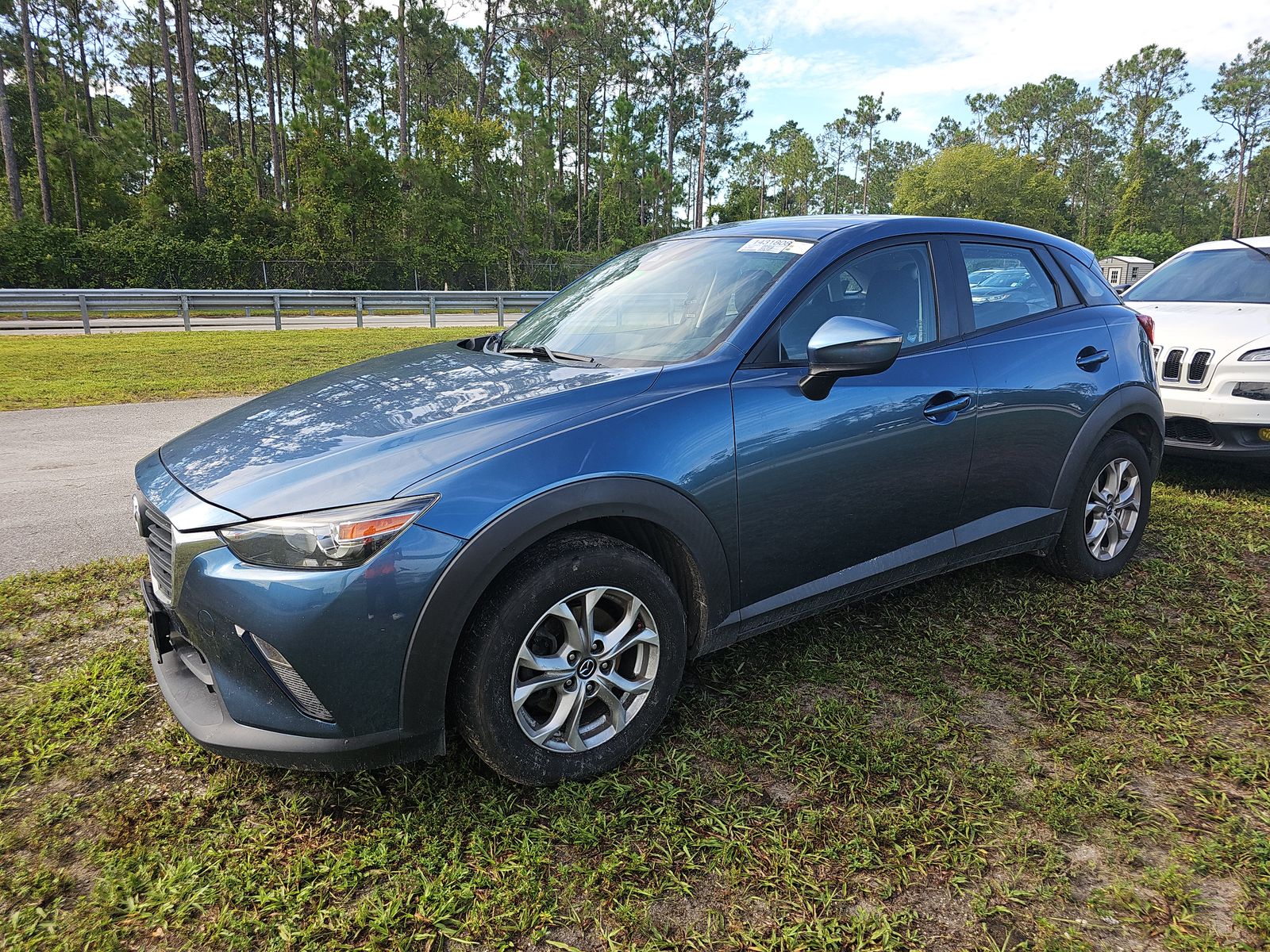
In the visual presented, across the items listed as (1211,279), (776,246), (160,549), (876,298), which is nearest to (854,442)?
(876,298)

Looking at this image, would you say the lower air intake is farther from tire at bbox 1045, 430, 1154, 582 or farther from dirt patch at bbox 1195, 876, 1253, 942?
tire at bbox 1045, 430, 1154, 582

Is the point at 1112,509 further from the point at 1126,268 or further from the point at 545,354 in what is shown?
the point at 1126,268

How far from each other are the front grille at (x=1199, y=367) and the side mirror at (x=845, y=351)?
406 cm

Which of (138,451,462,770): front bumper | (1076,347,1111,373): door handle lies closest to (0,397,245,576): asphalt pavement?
(138,451,462,770): front bumper

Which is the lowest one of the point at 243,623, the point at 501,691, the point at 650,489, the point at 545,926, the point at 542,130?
the point at 545,926

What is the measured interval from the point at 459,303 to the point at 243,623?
20158 mm

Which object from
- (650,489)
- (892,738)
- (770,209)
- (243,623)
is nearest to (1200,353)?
(892,738)

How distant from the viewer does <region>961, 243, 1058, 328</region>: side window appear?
343 cm

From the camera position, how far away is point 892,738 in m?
2.67

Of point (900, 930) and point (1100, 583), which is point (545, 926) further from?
point (1100, 583)

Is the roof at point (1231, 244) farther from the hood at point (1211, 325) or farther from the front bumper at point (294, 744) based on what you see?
the front bumper at point (294, 744)

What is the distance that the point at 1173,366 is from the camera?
18.6 feet

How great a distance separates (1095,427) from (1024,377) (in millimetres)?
597

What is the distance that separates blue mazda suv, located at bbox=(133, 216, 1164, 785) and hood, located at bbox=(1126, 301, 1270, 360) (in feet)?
7.95
